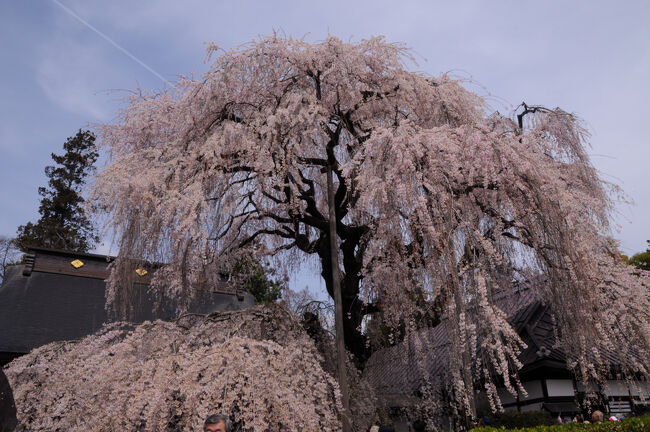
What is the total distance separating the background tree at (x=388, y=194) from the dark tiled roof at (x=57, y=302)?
211 inches

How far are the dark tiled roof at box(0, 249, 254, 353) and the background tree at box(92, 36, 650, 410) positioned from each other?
5351mm

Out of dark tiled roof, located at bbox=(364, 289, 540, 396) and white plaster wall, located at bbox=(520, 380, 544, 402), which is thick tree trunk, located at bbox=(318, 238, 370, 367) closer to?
dark tiled roof, located at bbox=(364, 289, 540, 396)

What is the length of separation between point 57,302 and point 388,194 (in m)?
12.5

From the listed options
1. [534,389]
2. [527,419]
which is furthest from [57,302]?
[534,389]

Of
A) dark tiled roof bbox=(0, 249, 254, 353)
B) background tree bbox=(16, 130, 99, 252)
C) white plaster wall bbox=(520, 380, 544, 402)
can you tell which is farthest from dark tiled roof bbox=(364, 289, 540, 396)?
background tree bbox=(16, 130, 99, 252)

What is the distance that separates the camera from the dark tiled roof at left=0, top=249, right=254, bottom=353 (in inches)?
511

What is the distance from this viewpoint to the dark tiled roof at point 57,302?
511 inches

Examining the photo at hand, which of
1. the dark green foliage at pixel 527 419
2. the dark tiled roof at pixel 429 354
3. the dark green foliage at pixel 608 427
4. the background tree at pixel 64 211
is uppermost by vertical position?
the background tree at pixel 64 211

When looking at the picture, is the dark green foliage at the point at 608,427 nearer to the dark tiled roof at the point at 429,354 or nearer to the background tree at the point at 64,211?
the dark tiled roof at the point at 429,354

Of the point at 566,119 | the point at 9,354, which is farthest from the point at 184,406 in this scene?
the point at 9,354

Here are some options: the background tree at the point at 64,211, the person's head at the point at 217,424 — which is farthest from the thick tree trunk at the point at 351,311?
the background tree at the point at 64,211

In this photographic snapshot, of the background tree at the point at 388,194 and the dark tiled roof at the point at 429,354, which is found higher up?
the background tree at the point at 388,194

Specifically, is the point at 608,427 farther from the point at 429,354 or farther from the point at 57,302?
the point at 57,302

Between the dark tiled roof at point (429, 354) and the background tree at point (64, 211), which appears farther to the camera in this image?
the background tree at point (64, 211)
